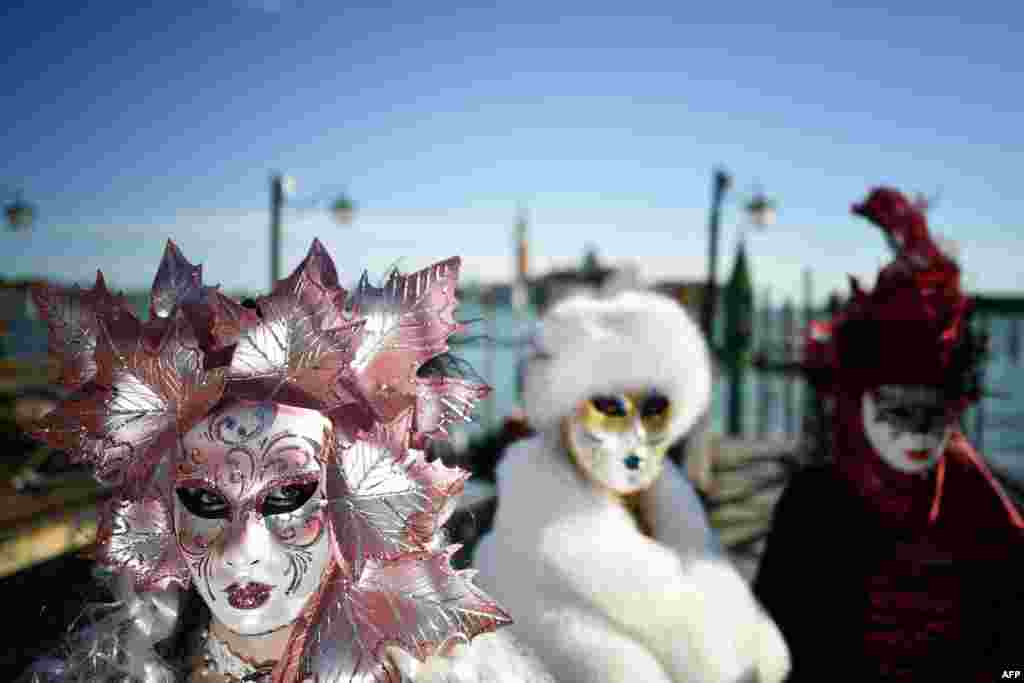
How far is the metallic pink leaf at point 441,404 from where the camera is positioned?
1379 millimetres

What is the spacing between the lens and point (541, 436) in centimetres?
237

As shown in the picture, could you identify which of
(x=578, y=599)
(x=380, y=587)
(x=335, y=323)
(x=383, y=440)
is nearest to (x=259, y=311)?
(x=335, y=323)

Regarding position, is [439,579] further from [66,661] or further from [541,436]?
[541,436]

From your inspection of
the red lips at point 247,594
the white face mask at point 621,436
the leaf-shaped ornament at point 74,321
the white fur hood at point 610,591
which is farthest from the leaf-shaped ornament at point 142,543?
the white face mask at point 621,436

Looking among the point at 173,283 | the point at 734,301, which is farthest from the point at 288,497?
the point at 734,301

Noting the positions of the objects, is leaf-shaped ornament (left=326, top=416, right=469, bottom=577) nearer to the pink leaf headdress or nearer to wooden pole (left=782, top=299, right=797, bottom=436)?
the pink leaf headdress

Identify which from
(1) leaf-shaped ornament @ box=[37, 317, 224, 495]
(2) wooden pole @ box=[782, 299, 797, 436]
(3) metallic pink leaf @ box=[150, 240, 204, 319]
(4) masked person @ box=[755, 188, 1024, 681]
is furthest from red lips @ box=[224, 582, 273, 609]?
(2) wooden pole @ box=[782, 299, 797, 436]

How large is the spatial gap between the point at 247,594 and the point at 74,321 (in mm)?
570

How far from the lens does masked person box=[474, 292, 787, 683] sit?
1.94 m

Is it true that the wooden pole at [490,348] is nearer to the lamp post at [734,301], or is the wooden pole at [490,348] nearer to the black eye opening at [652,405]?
the black eye opening at [652,405]

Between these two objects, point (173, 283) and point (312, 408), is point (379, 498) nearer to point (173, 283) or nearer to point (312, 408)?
point (312, 408)

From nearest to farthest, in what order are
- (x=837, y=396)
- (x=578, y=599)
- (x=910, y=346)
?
1. (x=578, y=599)
2. (x=910, y=346)
3. (x=837, y=396)

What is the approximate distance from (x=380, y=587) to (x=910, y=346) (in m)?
1.80

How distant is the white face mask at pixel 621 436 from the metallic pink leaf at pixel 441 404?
2.74 ft
